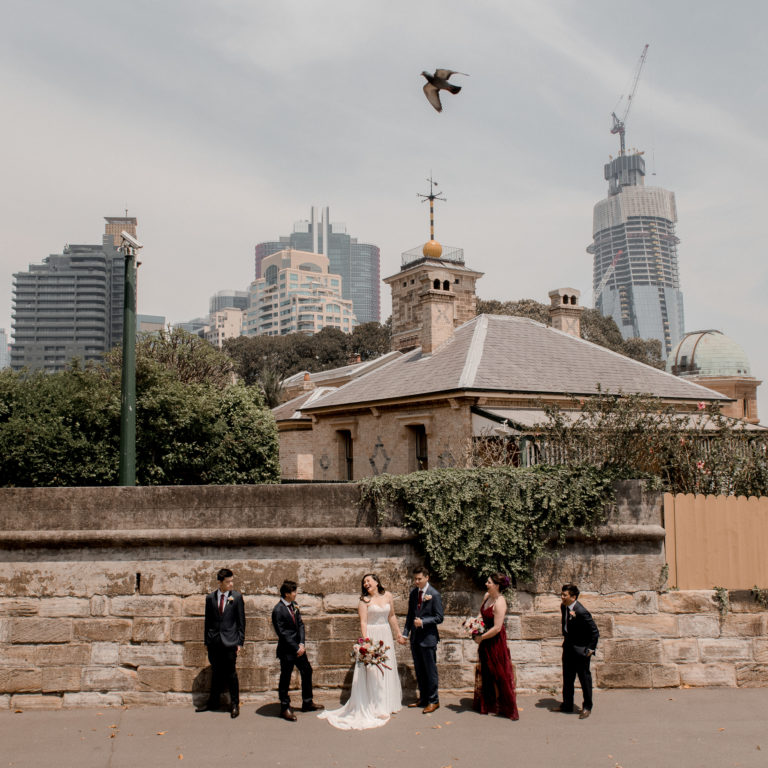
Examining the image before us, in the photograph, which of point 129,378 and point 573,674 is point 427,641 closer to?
point 573,674

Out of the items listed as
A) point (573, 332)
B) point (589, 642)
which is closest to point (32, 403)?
point (589, 642)

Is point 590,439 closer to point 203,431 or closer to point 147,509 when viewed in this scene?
point 147,509

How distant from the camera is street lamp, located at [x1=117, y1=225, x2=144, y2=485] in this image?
8.97 meters

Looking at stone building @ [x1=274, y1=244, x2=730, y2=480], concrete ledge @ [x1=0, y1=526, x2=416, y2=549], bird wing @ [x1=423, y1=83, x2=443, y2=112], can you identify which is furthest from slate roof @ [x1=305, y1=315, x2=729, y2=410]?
concrete ledge @ [x1=0, y1=526, x2=416, y2=549]

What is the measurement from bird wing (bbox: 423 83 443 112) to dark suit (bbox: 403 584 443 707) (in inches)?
247

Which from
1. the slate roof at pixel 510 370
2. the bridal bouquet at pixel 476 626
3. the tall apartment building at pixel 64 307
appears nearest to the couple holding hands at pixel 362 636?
the bridal bouquet at pixel 476 626

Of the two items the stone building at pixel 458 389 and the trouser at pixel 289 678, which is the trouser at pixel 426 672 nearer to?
the trouser at pixel 289 678

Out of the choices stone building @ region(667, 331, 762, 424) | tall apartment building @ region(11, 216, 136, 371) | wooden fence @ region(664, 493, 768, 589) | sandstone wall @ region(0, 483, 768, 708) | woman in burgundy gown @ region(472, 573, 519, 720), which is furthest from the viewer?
tall apartment building @ region(11, 216, 136, 371)

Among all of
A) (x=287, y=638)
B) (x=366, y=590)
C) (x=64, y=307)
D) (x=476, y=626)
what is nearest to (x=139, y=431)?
(x=287, y=638)

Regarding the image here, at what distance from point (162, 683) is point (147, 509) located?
1905 mm

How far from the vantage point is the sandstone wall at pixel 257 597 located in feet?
25.8

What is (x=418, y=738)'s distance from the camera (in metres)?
6.96

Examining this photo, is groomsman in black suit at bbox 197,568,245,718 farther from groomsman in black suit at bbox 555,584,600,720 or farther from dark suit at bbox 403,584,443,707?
groomsman in black suit at bbox 555,584,600,720

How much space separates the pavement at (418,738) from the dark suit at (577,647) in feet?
0.87
